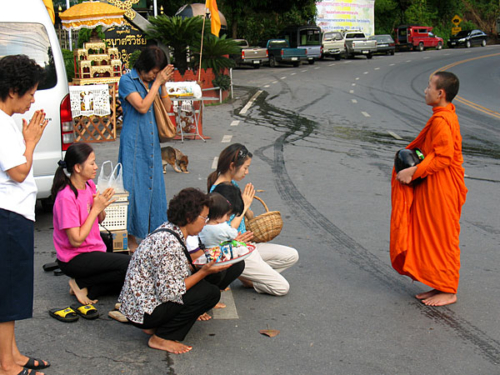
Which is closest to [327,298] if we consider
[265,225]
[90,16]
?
[265,225]

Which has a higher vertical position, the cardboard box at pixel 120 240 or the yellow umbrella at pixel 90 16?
the yellow umbrella at pixel 90 16

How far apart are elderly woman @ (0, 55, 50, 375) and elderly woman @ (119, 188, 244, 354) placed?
71 centimetres

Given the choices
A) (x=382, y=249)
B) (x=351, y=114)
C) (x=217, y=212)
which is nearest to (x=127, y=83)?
(x=217, y=212)

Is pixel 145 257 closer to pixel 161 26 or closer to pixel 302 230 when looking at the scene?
pixel 302 230

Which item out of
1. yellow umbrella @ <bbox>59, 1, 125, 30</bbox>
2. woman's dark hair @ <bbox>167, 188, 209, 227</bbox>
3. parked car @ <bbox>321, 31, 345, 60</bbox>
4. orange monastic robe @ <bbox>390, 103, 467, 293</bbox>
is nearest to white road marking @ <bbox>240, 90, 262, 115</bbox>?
yellow umbrella @ <bbox>59, 1, 125, 30</bbox>

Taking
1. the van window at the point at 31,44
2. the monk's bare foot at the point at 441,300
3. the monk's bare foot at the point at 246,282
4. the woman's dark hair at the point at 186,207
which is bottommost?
the monk's bare foot at the point at 441,300

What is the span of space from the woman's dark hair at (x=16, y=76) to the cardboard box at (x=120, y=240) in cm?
240

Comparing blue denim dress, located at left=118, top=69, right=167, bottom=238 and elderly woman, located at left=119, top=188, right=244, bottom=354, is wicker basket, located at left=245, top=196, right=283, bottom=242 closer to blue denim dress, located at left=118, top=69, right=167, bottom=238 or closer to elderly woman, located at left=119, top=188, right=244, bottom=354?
elderly woman, located at left=119, top=188, right=244, bottom=354

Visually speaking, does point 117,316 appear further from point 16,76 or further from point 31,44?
point 31,44

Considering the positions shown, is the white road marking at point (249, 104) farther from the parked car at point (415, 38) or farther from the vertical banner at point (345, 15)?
the parked car at point (415, 38)

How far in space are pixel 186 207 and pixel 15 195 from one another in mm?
1066

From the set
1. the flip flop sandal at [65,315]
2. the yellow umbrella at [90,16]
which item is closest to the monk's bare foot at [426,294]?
the flip flop sandal at [65,315]

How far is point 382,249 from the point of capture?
663cm

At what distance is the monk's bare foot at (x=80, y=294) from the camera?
500cm
